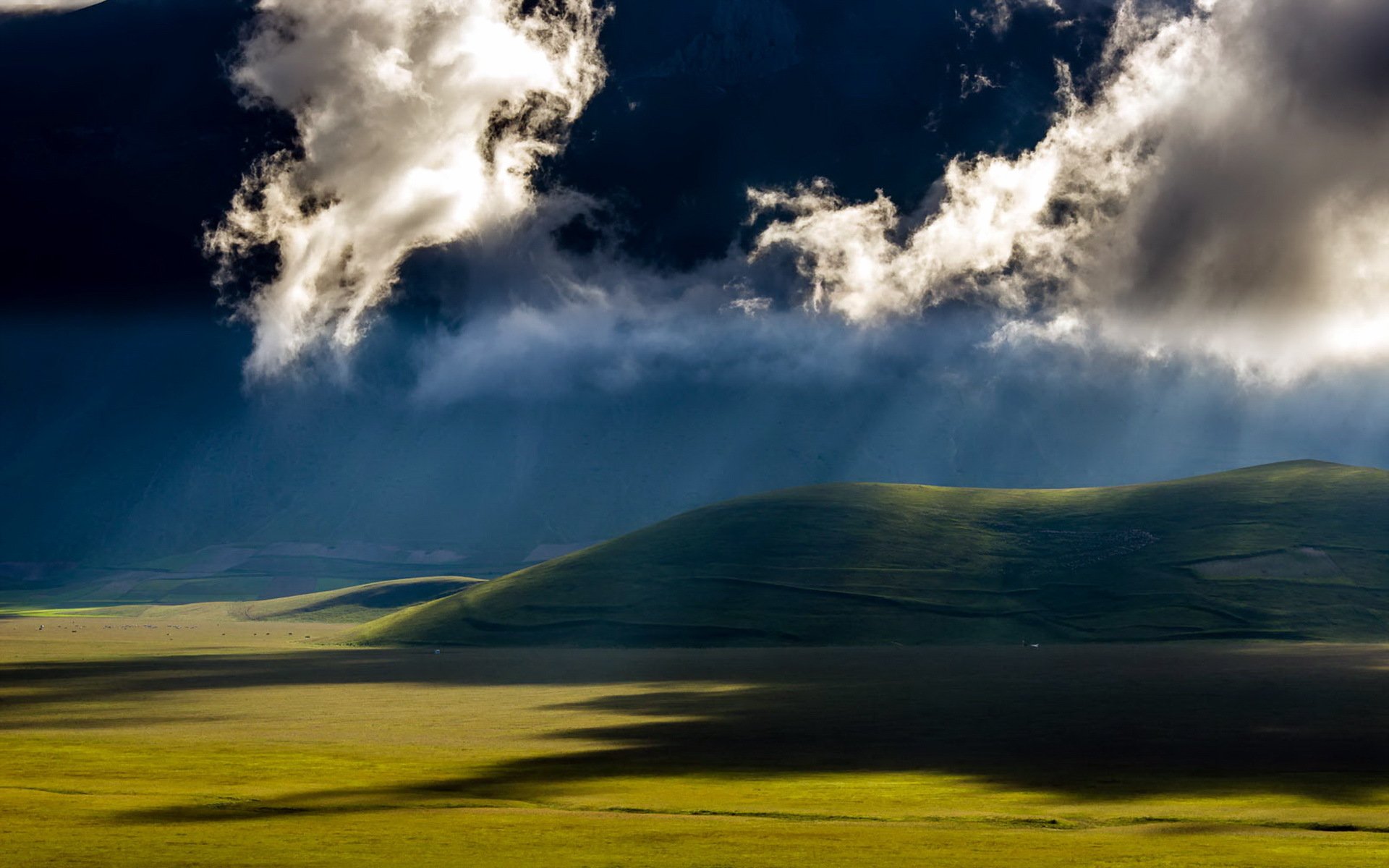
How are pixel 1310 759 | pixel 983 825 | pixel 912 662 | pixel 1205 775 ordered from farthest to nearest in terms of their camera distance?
pixel 912 662 < pixel 1310 759 < pixel 1205 775 < pixel 983 825

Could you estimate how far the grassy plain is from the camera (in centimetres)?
5366

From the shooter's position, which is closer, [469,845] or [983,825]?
[469,845]

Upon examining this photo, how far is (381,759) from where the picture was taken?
8994cm

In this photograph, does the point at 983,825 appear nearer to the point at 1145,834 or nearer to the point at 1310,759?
the point at 1145,834

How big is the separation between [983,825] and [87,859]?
35.8 m

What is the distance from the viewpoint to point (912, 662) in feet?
641

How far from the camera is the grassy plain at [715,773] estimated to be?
2112 inches

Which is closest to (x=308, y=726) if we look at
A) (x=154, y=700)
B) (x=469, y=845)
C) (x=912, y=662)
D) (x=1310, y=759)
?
(x=154, y=700)

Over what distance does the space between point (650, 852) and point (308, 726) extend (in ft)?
227

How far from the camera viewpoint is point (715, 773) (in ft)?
268

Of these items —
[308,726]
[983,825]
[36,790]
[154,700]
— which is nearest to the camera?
[983,825]

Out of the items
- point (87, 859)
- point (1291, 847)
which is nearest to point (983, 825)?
point (1291, 847)

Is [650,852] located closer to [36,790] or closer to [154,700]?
[36,790]

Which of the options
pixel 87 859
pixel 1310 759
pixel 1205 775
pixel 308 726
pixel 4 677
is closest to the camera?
pixel 87 859
